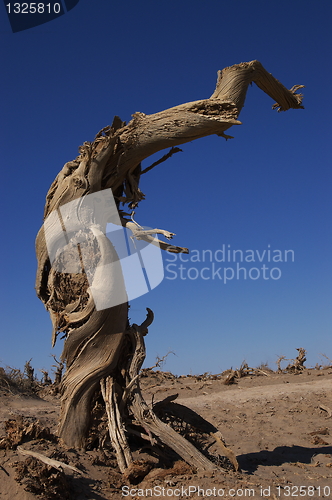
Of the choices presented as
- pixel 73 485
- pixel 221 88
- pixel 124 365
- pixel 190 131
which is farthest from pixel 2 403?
pixel 221 88

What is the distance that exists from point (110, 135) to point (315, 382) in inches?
306

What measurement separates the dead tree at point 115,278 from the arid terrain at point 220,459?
0.24m

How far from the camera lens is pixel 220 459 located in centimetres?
436

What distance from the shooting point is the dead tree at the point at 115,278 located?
4195mm

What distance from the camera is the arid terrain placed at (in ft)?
11.1

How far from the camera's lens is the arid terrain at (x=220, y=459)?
3396 millimetres

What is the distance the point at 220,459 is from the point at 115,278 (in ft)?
7.49

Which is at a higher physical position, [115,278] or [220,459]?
[115,278]

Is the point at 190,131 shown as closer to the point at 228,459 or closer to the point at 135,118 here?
the point at 135,118

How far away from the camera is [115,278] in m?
4.38

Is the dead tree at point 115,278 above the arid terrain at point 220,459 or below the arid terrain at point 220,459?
above

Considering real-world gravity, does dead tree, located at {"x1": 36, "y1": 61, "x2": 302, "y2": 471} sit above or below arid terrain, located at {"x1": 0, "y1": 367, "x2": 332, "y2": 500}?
above

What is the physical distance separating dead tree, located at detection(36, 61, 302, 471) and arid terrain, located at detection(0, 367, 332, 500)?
0.80ft

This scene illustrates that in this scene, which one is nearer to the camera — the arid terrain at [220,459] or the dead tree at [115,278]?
the arid terrain at [220,459]
